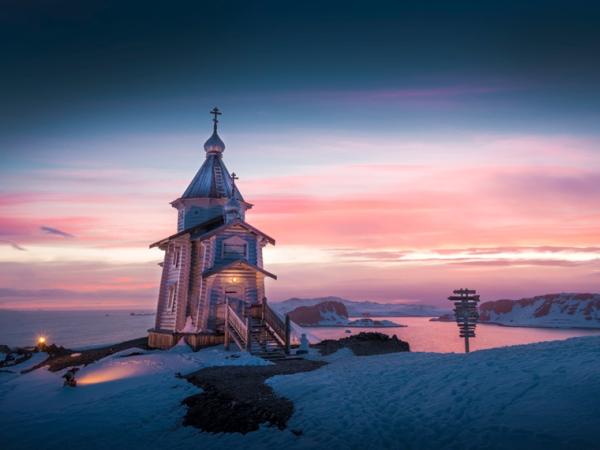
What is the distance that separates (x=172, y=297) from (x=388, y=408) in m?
23.8

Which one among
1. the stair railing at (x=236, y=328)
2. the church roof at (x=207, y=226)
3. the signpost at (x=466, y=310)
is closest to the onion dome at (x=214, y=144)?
the church roof at (x=207, y=226)

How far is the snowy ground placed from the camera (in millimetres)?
8688

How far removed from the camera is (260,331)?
2605 centimetres

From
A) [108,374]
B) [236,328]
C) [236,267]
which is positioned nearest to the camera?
[108,374]

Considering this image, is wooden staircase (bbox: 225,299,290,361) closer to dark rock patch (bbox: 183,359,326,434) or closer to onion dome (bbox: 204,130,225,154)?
dark rock patch (bbox: 183,359,326,434)

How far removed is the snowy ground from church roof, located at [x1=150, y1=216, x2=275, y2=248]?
43.5 ft

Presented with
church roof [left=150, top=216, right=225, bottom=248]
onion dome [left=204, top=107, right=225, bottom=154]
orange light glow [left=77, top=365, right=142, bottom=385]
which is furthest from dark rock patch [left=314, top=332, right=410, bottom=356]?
onion dome [left=204, top=107, right=225, bottom=154]

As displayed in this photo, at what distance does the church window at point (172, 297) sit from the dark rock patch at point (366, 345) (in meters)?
10.9

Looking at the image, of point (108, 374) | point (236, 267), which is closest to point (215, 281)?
point (236, 267)

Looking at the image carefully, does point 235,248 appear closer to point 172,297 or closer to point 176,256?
point 176,256

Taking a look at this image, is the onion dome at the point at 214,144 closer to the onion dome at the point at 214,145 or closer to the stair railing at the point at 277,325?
the onion dome at the point at 214,145

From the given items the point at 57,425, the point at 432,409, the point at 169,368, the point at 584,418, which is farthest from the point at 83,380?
the point at 584,418

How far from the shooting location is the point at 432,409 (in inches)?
405

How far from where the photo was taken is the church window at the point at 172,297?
3106cm
